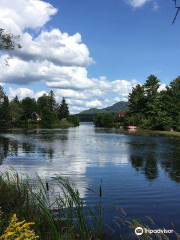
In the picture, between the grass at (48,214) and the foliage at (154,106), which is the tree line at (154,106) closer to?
the foliage at (154,106)

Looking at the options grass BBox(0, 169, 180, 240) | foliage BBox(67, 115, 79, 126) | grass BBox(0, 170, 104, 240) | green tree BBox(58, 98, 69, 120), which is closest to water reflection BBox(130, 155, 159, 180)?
grass BBox(0, 169, 180, 240)

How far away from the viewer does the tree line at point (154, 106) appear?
71.6 metres

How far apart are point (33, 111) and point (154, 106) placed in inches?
3207

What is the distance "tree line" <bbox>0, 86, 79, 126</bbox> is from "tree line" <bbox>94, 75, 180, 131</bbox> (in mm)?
48730

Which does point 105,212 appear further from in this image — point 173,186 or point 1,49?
point 1,49

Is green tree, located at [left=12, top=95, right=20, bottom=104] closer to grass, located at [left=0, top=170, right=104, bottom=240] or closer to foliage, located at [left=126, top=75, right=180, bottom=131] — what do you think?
foliage, located at [left=126, top=75, right=180, bottom=131]

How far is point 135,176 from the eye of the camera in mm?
15625

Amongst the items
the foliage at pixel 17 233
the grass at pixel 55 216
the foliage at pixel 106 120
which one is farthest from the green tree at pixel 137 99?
the foliage at pixel 17 233

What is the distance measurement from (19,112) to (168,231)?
123302mm

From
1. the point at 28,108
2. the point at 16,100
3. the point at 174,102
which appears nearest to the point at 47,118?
the point at 28,108

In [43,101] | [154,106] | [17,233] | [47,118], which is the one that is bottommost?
[17,233]

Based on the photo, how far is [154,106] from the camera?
7956 cm

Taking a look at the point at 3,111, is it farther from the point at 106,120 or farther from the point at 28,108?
the point at 106,120

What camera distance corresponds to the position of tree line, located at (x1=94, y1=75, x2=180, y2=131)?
71625mm
